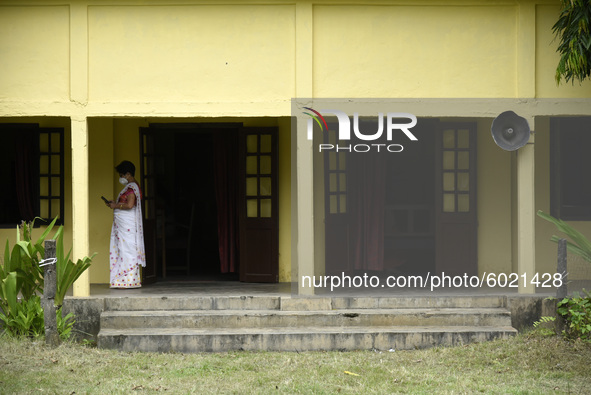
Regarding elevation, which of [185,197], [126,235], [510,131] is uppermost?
[510,131]

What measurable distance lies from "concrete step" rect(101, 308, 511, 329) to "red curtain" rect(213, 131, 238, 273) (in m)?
1.90

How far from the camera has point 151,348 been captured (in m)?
8.70

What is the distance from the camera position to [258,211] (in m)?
10.6

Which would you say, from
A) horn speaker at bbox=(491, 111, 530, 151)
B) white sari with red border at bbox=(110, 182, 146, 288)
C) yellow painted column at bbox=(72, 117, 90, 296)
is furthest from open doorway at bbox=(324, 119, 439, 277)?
yellow painted column at bbox=(72, 117, 90, 296)

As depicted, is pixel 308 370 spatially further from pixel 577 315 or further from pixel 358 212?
pixel 358 212

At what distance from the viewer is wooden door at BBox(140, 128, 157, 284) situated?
10438mm

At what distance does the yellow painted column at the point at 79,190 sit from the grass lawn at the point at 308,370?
1185mm

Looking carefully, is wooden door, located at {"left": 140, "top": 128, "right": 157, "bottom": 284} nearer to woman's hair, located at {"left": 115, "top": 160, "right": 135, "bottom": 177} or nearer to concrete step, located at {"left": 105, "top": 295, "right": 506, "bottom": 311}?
woman's hair, located at {"left": 115, "top": 160, "right": 135, "bottom": 177}

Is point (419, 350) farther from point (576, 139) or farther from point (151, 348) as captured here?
point (576, 139)

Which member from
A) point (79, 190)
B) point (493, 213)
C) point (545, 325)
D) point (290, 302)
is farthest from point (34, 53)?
point (545, 325)

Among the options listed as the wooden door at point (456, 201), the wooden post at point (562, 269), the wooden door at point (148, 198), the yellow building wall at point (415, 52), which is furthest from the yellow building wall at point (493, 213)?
the wooden door at point (148, 198)

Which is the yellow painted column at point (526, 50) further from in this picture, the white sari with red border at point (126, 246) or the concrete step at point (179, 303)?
the white sari with red border at point (126, 246)

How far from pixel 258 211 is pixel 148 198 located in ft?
4.63

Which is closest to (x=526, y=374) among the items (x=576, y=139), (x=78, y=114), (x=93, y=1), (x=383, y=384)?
(x=383, y=384)
